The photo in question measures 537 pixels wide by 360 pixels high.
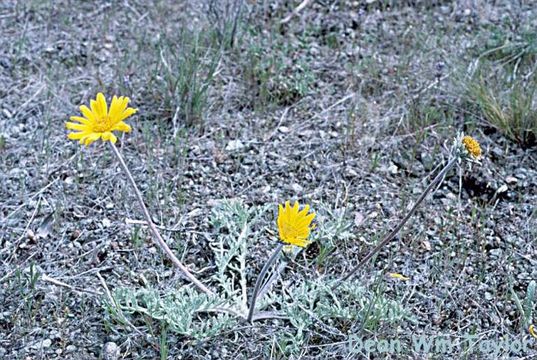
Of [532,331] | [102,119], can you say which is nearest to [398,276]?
[532,331]

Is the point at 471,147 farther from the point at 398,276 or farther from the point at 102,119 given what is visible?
the point at 102,119

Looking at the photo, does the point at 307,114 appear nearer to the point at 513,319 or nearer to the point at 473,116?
the point at 473,116

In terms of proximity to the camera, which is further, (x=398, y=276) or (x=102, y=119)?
(x=398, y=276)

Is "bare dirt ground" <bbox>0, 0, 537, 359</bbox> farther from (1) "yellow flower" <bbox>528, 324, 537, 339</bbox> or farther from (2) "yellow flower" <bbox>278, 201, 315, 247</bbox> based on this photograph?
(2) "yellow flower" <bbox>278, 201, 315, 247</bbox>

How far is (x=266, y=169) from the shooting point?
3285 millimetres

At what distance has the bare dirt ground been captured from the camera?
104 inches

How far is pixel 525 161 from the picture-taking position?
3.33 meters

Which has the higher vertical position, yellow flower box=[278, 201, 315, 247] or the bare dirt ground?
yellow flower box=[278, 201, 315, 247]

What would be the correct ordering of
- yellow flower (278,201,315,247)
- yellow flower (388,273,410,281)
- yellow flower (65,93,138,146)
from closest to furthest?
yellow flower (278,201,315,247)
yellow flower (65,93,138,146)
yellow flower (388,273,410,281)

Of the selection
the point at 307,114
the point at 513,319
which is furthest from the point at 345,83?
the point at 513,319

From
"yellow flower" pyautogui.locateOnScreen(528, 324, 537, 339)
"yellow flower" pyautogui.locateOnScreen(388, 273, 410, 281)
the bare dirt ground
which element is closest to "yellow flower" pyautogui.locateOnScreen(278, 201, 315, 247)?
the bare dirt ground

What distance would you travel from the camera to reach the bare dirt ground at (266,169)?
265 centimetres

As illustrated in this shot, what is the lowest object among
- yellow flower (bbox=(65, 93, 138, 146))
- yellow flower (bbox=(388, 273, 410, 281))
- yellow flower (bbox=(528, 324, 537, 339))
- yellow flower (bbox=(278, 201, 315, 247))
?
yellow flower (bbox=(528, 324, 537, 339))

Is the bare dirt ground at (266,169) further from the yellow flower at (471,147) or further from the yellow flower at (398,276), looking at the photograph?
the yellow flower at (471,147)
